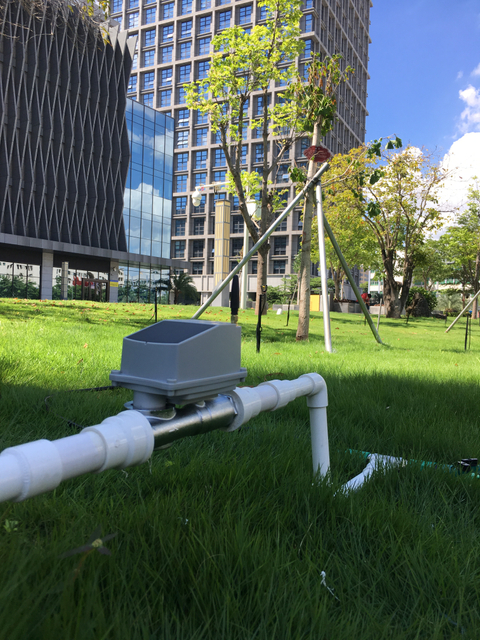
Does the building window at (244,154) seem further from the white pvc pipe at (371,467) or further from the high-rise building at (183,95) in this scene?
the white pvc pipe at (371,467)

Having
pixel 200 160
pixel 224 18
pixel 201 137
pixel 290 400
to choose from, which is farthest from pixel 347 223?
pixel 224 18

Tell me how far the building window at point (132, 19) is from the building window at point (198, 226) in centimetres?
3490

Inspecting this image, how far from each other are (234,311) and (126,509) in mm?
3707

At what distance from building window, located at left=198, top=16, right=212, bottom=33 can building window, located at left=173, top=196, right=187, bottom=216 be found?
25.1 m

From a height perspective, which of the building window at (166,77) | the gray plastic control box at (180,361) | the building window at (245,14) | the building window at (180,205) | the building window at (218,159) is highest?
the building window at (245,14)

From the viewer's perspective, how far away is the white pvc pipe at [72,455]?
0.73 metres

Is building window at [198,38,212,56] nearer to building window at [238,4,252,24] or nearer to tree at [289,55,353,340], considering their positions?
building window at [238,4,252,24]

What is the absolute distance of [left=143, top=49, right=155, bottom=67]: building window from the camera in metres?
70.1

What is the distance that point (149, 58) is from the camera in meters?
70.3

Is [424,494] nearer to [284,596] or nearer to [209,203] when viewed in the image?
[284,596]

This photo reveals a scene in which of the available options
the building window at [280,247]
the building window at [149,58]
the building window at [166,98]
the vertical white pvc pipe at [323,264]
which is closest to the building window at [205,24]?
the building window at [149,58]

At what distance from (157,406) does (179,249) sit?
72.0 metres

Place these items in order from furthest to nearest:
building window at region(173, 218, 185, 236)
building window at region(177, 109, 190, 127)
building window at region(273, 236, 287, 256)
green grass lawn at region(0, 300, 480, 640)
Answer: building window at region(173, 218, 185, 236) < building window at region(177, 109, 190, 127) < building window at region(273, 236, 287, 256) < green grass lawn at region(0, 300, 480, 640)

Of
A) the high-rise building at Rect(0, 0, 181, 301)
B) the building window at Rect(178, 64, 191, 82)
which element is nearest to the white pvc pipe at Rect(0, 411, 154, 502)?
the high-rise building at Rect(0, 0, 181, 301)
